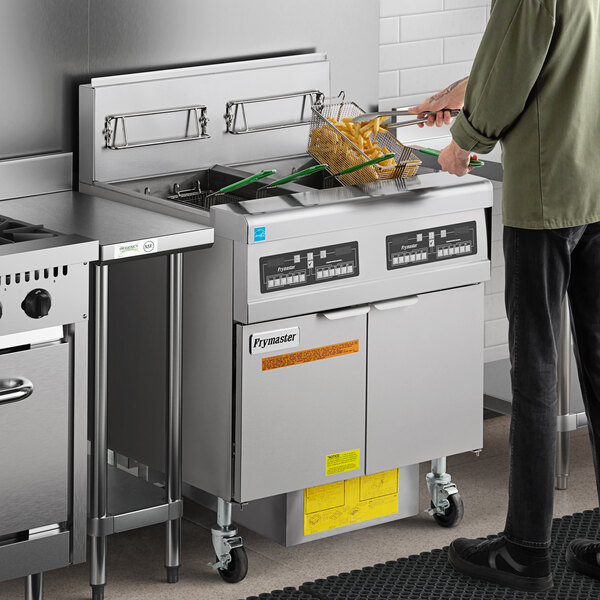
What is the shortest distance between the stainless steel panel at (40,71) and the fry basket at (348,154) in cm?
67

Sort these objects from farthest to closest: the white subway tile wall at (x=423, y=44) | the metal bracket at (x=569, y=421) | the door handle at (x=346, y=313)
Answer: the white subway tile wall at (x=423, y=44), the metal bracket at (x=569, y=421), the door handle at (x=346, y=313)

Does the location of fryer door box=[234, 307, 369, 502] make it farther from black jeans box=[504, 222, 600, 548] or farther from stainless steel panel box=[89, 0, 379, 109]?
stainless steel panel box=[89, 0, 379, 109]

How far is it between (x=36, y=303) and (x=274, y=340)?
66 centimetres

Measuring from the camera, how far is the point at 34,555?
10.6 feet

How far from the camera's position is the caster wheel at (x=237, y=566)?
3.60 metres

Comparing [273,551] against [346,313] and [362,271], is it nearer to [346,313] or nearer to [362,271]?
[346,313]

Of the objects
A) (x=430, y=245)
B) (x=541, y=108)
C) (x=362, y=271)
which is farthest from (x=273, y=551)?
(x=541, y=108)

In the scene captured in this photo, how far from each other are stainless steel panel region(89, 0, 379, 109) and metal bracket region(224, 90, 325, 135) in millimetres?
145

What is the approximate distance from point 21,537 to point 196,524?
0.84m

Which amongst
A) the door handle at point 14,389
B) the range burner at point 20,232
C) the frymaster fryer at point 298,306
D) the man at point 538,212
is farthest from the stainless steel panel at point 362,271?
the door handle at point 14,389

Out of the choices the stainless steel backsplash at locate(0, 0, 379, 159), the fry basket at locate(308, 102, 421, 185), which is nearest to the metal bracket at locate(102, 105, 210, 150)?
the stainless steel backsplash at locate(0, 0, 379, 159)

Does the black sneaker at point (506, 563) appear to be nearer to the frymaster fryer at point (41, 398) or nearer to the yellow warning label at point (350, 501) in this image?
the yellow warning label at point (350, 501)

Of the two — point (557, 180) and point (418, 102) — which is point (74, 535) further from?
point (418, 102)

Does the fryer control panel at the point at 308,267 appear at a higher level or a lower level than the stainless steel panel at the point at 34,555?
higher
